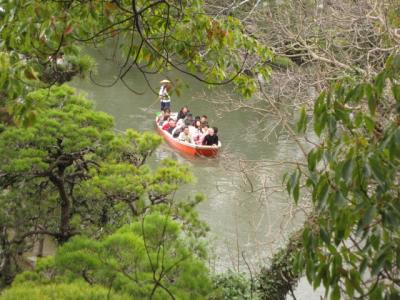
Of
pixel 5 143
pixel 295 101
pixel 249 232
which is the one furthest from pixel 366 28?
pixel 5 143

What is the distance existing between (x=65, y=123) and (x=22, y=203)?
35.4 inches

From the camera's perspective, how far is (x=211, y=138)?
13.3 m

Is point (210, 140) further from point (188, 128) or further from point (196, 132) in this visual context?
point (188, 128)

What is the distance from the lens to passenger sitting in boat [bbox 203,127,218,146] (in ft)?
43.3

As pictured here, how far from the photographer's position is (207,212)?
10664 mm

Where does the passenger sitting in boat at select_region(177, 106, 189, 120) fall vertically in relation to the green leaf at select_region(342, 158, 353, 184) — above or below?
above

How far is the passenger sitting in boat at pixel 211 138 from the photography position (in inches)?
520

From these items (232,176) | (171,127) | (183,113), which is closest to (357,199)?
(232,176)

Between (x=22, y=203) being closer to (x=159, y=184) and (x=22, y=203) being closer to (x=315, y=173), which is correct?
(x=159, y=184)

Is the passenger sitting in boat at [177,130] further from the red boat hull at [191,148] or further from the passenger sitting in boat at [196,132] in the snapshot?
the passenger sitting in boat at [196,132]

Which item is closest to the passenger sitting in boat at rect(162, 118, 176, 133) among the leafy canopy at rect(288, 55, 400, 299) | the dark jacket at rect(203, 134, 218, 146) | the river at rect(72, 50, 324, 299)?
the river at rect(72, 50, 324, 299)

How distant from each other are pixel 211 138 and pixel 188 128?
3.60ft

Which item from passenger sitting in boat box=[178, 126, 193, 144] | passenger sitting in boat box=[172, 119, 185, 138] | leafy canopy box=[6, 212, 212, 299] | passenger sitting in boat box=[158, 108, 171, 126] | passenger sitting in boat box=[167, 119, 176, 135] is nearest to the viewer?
leafy canopy box=[6, 212, 212, 299]

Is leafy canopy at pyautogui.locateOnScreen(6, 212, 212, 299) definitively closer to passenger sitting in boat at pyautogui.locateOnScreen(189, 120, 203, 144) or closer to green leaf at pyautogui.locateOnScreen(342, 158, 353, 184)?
green leaf at pyautogui.locateOnScreen(342, 158, 353, 184)
